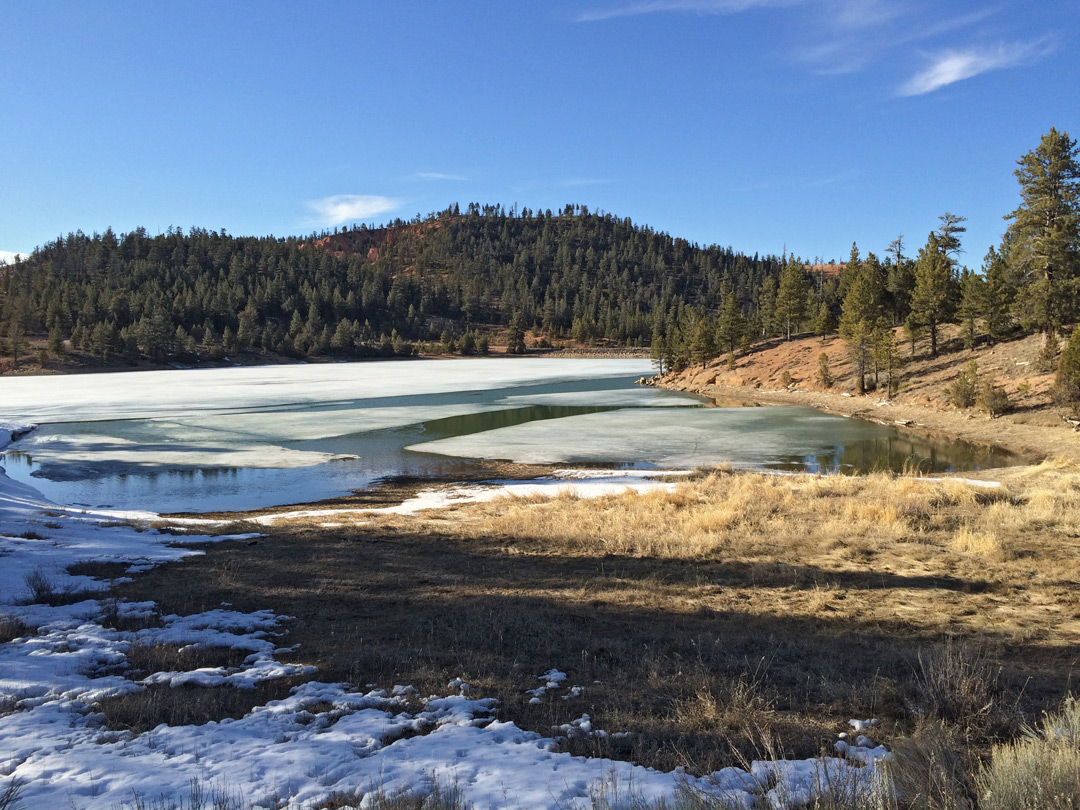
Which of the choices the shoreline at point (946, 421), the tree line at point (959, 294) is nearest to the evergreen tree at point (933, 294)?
the tree line at point (959, 294)

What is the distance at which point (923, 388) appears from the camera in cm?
4191

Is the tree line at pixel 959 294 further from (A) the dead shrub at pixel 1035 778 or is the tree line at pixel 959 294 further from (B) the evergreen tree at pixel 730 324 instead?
(A) the dead shrub at pixel 1035 778

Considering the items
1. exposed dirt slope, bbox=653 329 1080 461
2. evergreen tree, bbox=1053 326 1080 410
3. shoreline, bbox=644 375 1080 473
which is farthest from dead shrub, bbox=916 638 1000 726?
evergreen tree, bbox=1053 326 1080 410

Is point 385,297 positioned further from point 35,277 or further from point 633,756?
point 633,756

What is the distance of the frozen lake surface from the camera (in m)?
22.0

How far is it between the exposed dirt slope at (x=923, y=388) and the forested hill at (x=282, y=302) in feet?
49.3

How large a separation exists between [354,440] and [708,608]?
1003 inches

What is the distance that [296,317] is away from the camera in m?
119

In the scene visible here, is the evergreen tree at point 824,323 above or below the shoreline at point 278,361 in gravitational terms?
above

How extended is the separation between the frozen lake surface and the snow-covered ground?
13.3 meters

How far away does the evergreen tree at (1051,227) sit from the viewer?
35500mm

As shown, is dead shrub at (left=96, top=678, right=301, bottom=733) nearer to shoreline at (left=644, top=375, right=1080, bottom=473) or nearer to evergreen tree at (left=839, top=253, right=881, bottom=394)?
shoreline at (left=644, top=375, right=1080, bottom=473)

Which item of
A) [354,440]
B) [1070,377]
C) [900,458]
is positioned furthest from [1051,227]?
[354,440]

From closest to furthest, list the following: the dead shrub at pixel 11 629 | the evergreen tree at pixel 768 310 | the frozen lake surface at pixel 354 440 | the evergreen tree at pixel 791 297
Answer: the dead shrub at pixel 11 629
the frozen lake surface at pixel 354 440
the evergreen tree at pixel 791 297
the evergreen tree at pixel 768 310
